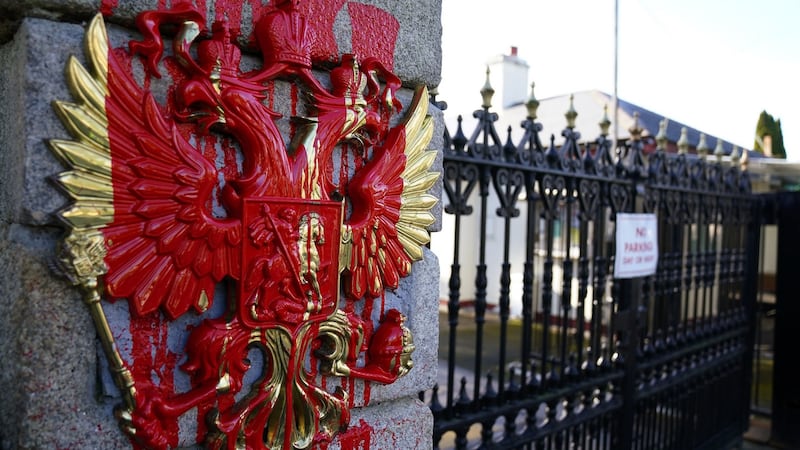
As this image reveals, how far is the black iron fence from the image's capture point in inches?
97.2

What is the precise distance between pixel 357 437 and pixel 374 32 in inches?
41.2

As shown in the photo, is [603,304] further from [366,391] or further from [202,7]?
[202,7]

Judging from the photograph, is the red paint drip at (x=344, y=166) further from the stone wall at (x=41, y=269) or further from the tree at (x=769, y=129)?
the tree at (x=769, y=129)

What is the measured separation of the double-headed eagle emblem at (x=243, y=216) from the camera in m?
1.04

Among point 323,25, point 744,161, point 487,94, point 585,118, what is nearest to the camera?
point 323,25

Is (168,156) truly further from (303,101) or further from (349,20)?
(349,20)

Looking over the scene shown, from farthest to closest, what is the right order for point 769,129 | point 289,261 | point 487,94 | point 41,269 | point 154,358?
1. point 769,129
2. point 487,94
3. point 289,261
4. point 154,358
5. point 41,269

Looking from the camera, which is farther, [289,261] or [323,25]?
[323,25]

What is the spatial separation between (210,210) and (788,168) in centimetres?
756

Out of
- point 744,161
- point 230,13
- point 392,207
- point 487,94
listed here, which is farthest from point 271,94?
point 744,161

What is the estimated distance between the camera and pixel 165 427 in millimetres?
1140

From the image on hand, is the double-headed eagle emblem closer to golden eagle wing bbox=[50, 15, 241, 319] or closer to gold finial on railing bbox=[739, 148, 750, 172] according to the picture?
golden eagle wing bbox=[50, 15, 241, 319]

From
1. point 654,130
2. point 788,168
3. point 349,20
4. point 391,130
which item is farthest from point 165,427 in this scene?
point 654,130

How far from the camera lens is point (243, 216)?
1.18 m
